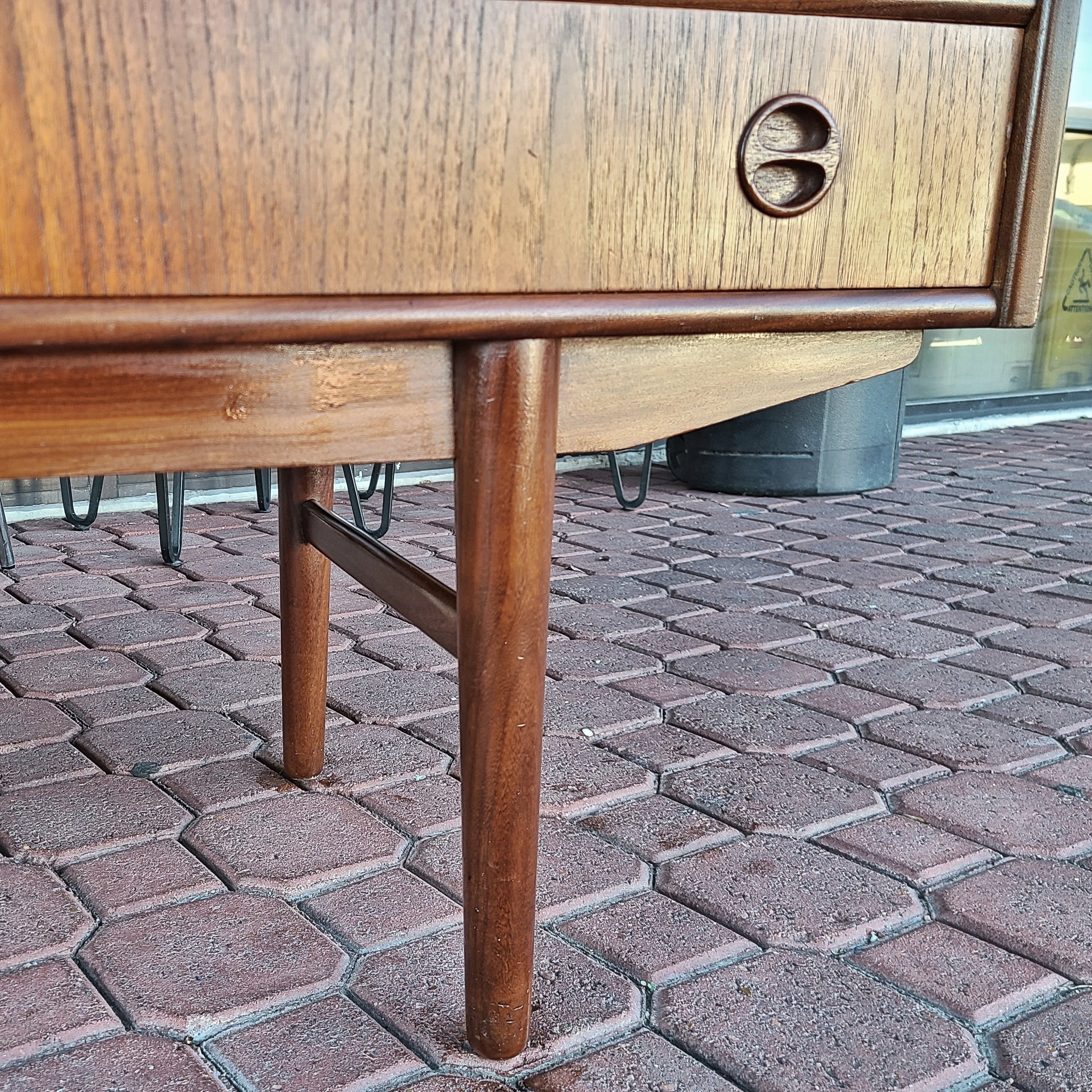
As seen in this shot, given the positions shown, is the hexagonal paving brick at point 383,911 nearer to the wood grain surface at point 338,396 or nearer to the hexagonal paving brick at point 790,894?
the hexagonal paving brick at point 790,894

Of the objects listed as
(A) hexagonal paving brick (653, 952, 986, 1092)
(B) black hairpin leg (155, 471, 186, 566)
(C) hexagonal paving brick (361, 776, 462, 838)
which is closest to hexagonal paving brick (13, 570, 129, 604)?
(B) black hairpin leg (155, 471, 186, 566)

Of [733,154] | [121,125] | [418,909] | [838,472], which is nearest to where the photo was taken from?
[121,125]

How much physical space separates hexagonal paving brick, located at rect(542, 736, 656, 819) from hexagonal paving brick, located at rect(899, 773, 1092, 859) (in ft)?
1.31

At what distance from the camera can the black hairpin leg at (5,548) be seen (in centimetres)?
300

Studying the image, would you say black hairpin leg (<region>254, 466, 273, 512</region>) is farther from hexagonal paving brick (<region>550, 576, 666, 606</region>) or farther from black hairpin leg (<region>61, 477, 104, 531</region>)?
hexagonal paving brick (<region>550, 576, 666, 606</region>)

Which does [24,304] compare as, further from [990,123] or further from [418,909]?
[418,909]

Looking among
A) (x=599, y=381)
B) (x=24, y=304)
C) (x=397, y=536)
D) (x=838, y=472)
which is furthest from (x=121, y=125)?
(x=838, y=472)

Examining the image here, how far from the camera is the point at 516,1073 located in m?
1.16

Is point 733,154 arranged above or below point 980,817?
above

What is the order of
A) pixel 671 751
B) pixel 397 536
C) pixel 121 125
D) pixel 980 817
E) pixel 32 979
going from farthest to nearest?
pixel 397 536 < pixel 671 751 < pixel 980 817 < pixel 32 979 < pixel 121 125

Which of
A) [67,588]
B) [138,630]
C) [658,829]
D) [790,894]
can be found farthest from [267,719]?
Result: [67,588]

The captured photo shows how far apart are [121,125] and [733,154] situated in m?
0.43

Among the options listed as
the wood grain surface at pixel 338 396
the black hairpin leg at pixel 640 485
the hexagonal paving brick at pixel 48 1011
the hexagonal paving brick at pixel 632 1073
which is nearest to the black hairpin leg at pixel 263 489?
the black hairpin leg at pixel 640 485

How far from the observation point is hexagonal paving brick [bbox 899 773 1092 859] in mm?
1664
